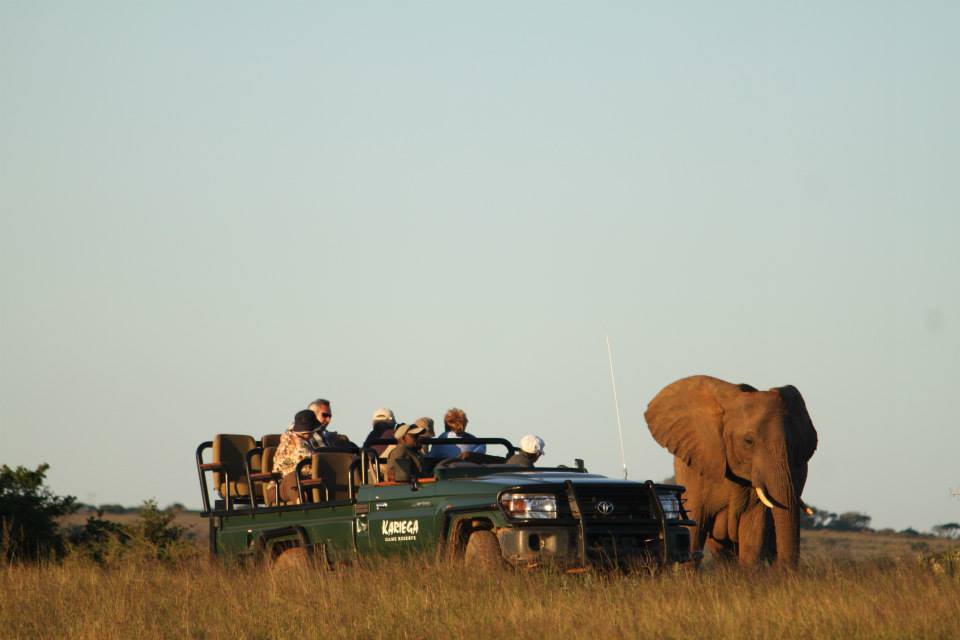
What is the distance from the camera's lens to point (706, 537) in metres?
23.8

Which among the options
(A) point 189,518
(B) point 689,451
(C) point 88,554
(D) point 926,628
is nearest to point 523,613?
(D) point 926,628

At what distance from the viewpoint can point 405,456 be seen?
15141 millimetres

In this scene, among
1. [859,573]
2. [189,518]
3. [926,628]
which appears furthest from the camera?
[189,518]

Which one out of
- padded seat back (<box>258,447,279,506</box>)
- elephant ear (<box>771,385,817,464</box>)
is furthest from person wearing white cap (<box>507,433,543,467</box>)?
elephant ear (<box>771,385,817,464</box>)

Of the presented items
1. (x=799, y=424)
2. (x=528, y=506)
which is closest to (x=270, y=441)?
(x=528, y=506)

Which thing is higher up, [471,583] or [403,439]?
[403,439]

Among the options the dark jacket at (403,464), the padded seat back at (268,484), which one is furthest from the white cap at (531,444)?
the padded seat back at (268,484)

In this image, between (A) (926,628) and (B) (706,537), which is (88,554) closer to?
(B) (706,537)

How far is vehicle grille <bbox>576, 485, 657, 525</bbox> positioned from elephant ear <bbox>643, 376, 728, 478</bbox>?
30.4 feet

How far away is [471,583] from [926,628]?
3.74 m

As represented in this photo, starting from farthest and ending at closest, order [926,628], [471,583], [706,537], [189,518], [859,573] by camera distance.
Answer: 1. [189,518]
2. [706,537]
3. [859,573]
4. [471,583]
5. [926,628]

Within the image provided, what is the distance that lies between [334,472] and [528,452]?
188 cm

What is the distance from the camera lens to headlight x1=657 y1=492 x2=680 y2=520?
14625 millimetres

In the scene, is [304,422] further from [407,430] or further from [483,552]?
[483,552]
